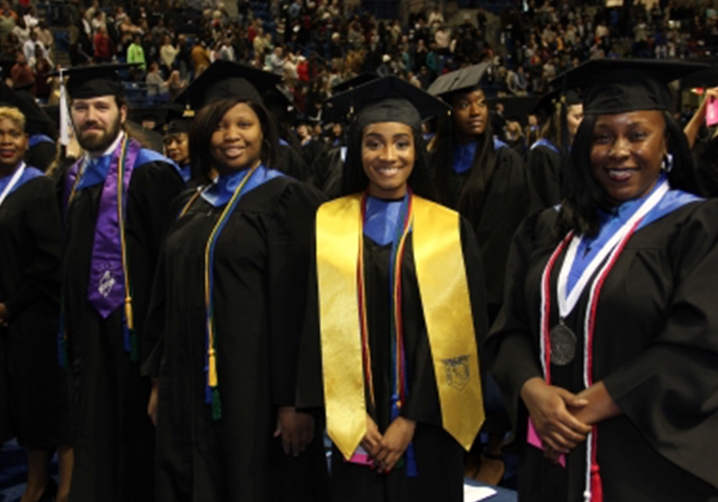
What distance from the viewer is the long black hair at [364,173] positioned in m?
3.11

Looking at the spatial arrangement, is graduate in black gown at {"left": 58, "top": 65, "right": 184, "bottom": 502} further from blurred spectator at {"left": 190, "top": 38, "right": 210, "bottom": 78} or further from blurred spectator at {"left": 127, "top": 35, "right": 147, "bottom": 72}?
blurred spectator at {"left": 190, "top": 38, "right": 210, "bottom": 78}

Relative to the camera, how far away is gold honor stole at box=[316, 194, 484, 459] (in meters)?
2.86

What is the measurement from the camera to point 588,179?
2461 mm

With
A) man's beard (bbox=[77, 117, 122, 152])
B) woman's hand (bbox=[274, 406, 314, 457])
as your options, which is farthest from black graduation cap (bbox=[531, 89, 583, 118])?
woman's hand (bbox=[274, 406, 314, 457])

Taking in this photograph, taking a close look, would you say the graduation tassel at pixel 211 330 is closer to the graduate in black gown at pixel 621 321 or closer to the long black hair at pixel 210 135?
the long black hair at pixel 210 135

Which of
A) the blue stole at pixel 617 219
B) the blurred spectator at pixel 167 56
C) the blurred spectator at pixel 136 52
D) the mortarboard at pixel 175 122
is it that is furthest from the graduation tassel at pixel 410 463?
the blurred spectator at pixel 167 56

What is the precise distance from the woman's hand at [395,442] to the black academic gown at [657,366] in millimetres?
504

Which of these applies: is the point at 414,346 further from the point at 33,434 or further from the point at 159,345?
the point at 33,434

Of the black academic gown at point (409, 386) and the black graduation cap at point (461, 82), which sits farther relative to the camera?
the black graduation cap at point (461, 82)

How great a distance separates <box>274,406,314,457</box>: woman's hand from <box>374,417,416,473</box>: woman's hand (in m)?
0.37

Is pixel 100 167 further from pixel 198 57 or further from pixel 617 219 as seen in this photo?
pixel 198 57

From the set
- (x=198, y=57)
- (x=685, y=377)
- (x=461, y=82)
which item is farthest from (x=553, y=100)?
(x=198, y=57)

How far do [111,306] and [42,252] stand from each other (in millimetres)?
761

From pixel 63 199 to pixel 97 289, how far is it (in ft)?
2.34
